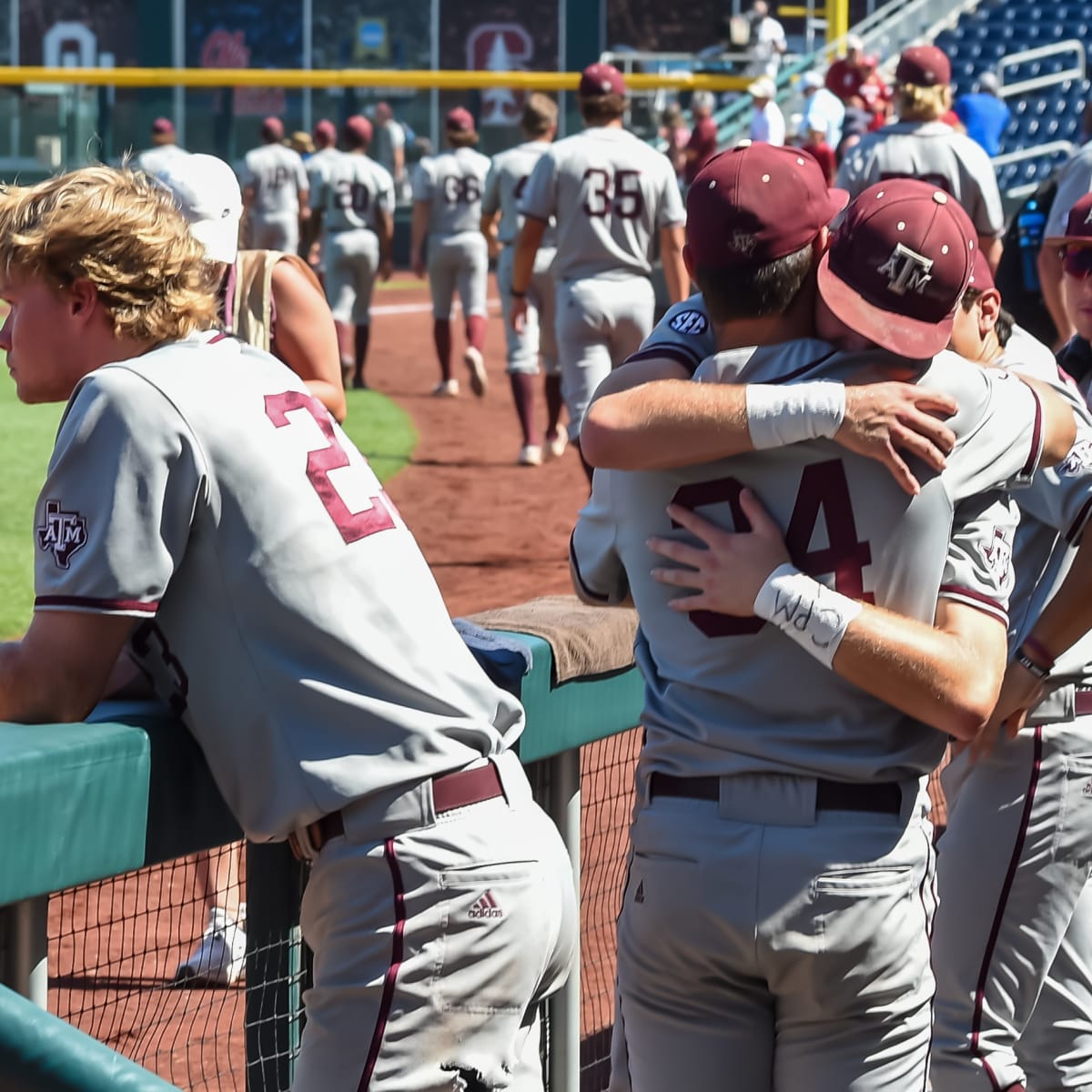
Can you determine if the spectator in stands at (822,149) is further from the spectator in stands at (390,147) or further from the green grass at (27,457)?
the spectator in stands at (390,147)

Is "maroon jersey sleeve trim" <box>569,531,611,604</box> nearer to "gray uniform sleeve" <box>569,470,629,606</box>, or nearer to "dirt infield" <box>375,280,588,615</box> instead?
"gray uniform sleeve" <box>569,470,629,606</box>

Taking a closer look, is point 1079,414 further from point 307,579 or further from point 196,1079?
point 196,1079

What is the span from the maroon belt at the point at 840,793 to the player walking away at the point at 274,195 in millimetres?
14486

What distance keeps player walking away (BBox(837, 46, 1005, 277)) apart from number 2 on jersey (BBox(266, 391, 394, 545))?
6447 millimetres

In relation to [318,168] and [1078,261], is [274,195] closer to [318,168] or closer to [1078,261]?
[318,168]

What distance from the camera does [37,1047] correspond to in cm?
116

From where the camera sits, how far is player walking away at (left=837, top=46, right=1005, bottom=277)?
26.7 feet

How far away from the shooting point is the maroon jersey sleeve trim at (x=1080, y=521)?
2.67 metres

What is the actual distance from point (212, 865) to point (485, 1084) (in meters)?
1.30

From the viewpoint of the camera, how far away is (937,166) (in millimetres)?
8125

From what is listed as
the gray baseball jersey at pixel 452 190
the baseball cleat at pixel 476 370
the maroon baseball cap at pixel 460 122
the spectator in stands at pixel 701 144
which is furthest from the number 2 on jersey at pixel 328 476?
the spectator in stands at pixel 701 144

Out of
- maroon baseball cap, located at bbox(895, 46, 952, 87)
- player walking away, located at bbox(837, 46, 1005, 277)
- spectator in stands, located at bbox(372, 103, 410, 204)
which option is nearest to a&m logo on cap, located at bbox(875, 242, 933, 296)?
player walking away, located at bbox(837, 46, 1005, 277)

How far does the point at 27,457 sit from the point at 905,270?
422 inches

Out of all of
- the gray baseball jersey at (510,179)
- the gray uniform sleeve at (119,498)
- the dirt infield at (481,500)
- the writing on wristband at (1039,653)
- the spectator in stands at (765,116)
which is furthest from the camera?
the spectator in stands at (765,116)
